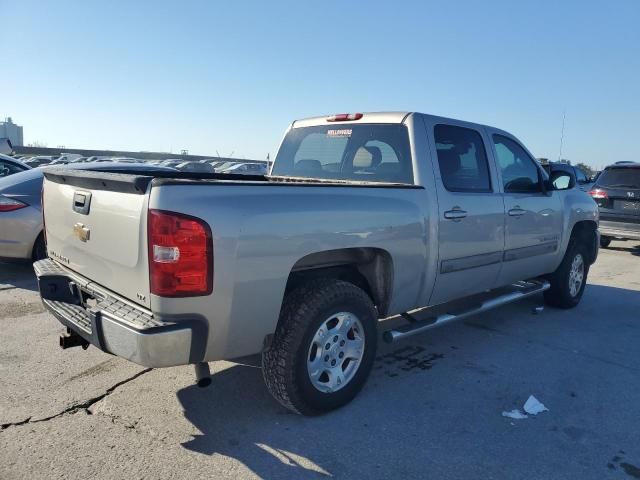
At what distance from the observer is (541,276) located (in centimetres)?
621

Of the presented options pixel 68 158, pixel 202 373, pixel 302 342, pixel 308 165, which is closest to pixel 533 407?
pixel 302 342

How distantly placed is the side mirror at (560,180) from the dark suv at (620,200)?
18.3ft

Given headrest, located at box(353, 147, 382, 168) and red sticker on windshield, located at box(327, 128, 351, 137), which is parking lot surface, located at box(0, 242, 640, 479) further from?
red sticker on windshield, located at box(327, 128, 351, 137)

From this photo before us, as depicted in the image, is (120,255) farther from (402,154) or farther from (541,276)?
(541,276)

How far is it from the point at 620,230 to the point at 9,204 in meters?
10.6

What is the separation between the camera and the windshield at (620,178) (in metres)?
10.2

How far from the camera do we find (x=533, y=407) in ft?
11.9

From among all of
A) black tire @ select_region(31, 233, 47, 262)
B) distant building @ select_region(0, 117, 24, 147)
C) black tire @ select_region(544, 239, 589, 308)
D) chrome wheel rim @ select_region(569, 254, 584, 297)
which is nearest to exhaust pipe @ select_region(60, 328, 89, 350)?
black tire @ select_region(31, 233, 47, 262)

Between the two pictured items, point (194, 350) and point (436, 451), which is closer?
point (194, 350)

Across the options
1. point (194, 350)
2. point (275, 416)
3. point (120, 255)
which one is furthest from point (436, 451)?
point (120, 255)

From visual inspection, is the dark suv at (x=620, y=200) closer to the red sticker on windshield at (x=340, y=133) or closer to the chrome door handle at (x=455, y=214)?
the chrome door handle at (x=455, y=214)

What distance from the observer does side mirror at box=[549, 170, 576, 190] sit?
18.1ft

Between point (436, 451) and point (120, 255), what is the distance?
2114 mm

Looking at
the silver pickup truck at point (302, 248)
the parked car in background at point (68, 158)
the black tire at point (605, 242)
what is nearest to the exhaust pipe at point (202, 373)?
the silver pickup truck at point (302, 248)
